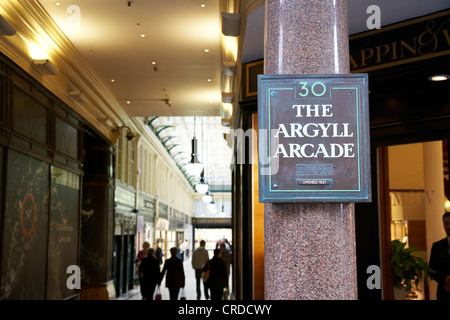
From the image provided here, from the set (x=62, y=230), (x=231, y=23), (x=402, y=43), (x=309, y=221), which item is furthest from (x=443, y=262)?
(x=62, y=230)

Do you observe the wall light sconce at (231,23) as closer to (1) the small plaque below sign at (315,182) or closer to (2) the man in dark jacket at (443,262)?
(2) the man in dark jacket at (443,262)

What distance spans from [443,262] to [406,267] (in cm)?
72

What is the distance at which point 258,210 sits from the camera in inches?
330

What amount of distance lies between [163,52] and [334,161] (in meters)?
9.02

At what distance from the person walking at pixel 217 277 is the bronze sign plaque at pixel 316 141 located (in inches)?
370

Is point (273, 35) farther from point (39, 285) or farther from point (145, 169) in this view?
point (145, 169)

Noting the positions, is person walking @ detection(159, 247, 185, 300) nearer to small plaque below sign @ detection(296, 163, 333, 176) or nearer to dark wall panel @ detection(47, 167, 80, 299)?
dark wall panel @ detection(47, 167, 80, 299)

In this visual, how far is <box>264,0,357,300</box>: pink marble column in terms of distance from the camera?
2.14 meters

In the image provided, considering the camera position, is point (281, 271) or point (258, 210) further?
point (258, 210)

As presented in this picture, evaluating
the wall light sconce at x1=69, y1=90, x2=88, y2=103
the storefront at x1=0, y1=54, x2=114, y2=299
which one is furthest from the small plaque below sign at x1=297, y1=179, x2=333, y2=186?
the wall light sconce at x1=69, y1=90, x2=88, y2=103

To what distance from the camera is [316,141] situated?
216cm

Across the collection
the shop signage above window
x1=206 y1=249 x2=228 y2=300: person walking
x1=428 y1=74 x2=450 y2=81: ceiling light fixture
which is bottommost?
x1=206 y1=249 x2=228 y2=300: person walking

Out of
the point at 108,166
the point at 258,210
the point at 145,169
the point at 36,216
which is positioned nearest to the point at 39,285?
the point at 36,216

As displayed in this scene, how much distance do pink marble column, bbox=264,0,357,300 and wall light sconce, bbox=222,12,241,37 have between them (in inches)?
202
